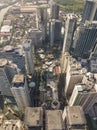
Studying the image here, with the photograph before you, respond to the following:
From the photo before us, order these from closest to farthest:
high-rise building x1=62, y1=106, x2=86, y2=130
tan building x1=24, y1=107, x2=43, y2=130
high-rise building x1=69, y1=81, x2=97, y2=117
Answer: tan building x1=24, y1=107, x2=43, y2=130
high-rise building x1=62, y1=106, x2=86, y2=130
high-rise building x1=69, y1=81, x2=97, y2=117

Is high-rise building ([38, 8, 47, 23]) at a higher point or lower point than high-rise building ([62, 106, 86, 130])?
higher

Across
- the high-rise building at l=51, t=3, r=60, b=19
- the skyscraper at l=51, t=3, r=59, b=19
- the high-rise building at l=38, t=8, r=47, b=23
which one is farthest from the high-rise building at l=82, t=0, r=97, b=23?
the high-rise building at l=38, t=8, r=47, b=23

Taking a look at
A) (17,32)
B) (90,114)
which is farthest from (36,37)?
(90,114)

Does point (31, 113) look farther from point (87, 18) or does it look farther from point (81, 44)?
point (87, 18)

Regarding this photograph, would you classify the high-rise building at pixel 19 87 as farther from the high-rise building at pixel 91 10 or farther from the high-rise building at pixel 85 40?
the high-rise building at pixel 91 10

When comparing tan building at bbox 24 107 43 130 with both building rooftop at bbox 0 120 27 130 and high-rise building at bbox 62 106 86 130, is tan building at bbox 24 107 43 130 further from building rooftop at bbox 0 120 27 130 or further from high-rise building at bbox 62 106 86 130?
high-rise building at bbox 62 106 86 130

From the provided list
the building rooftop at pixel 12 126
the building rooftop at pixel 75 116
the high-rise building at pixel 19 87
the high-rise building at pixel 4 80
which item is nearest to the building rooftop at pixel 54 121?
the building rooftop at pixel 75 116
